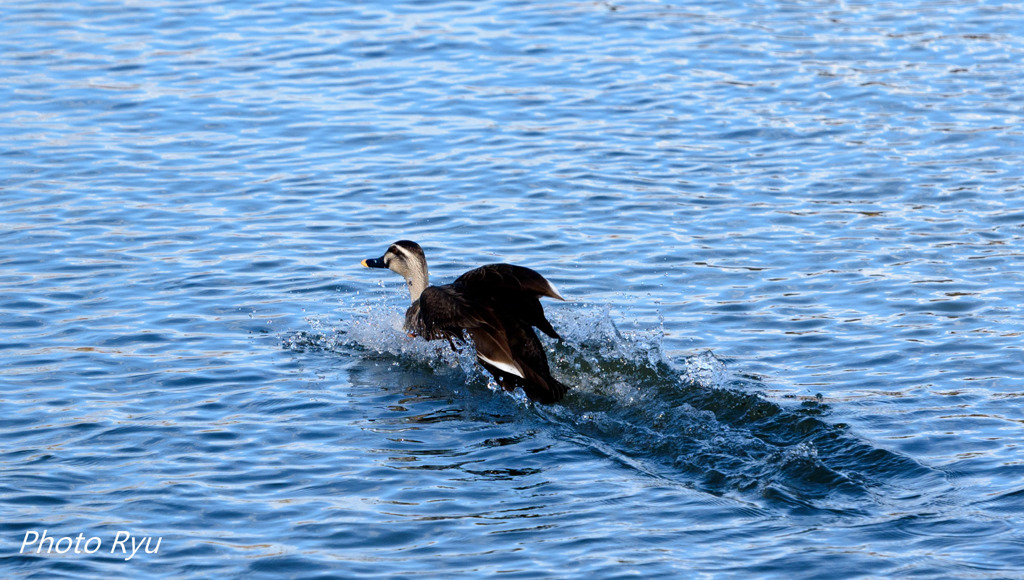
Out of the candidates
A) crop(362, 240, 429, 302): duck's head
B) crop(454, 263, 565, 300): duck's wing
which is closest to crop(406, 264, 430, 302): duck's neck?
crop(362, 240, 429, 302): duck's head

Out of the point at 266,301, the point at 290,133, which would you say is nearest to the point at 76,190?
the point at 290,133

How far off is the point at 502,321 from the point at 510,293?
27cm

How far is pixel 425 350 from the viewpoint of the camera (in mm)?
10977

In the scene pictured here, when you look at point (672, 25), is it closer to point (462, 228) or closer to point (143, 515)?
point (462, 228)

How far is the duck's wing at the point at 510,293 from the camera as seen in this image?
1022 centimetres

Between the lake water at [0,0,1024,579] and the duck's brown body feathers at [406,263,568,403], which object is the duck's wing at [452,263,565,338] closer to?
the duck's brown body feathers at [406,263,568,403]

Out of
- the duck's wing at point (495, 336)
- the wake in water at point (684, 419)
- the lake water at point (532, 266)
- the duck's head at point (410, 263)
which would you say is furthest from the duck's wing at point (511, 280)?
the duck's head at point (410, 263)

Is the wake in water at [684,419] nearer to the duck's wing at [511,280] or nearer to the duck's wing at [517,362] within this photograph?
the duck's wing at [517,362]

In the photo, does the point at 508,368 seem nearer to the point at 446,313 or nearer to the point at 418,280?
the point at 446,313

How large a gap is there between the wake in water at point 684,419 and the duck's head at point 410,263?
13.6 inches

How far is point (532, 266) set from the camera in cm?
1285

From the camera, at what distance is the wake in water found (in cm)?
823

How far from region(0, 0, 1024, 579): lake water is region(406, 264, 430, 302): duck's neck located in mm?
364

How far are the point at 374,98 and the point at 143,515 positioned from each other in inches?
429
